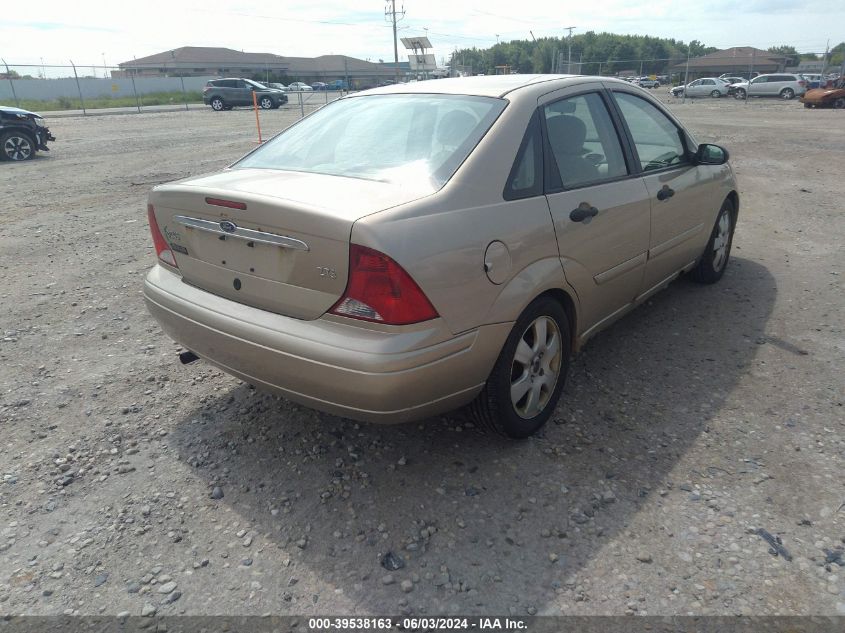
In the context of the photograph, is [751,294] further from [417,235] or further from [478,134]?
[417,235]

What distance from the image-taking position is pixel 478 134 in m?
2.90

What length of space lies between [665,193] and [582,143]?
892 millimetres

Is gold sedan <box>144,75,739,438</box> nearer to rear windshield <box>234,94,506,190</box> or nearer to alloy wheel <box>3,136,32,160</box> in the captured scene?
rear windshield <box>234,94,506,190</box>

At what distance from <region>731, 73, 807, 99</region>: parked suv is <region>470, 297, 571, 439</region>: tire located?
3899 centimetres

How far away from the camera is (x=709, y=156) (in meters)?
4.48

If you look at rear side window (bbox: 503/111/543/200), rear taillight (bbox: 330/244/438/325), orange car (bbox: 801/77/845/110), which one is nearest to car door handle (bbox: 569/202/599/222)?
rear side window (bbox: 503/111/543/200)

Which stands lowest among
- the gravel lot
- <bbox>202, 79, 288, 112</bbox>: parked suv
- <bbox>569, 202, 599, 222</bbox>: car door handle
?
<bbox>202, 79, 288, 112</bbox>: parked suv

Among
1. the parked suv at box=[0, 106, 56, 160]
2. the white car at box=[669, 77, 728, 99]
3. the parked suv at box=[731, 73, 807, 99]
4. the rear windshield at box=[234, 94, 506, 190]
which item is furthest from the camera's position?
the white car at box=[669, 77, 728, 99]

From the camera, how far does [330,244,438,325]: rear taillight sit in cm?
236

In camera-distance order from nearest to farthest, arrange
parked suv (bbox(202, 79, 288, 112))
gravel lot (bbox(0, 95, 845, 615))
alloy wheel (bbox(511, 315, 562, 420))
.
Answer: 1. gravel lot (bbox(0, 95, 845, 615))
2. alloy wheel (bbox(511, 315, 562, 420))
3. parked suv (bbox(202, 79, 288, 112))

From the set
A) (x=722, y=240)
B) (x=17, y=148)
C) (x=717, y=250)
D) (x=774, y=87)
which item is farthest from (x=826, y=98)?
(x=17, y=148)

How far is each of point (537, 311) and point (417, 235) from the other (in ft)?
2.73

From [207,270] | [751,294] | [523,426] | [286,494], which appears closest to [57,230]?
[207,270]

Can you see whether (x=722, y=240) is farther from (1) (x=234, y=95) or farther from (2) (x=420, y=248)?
(1) (x=234, y=95)
